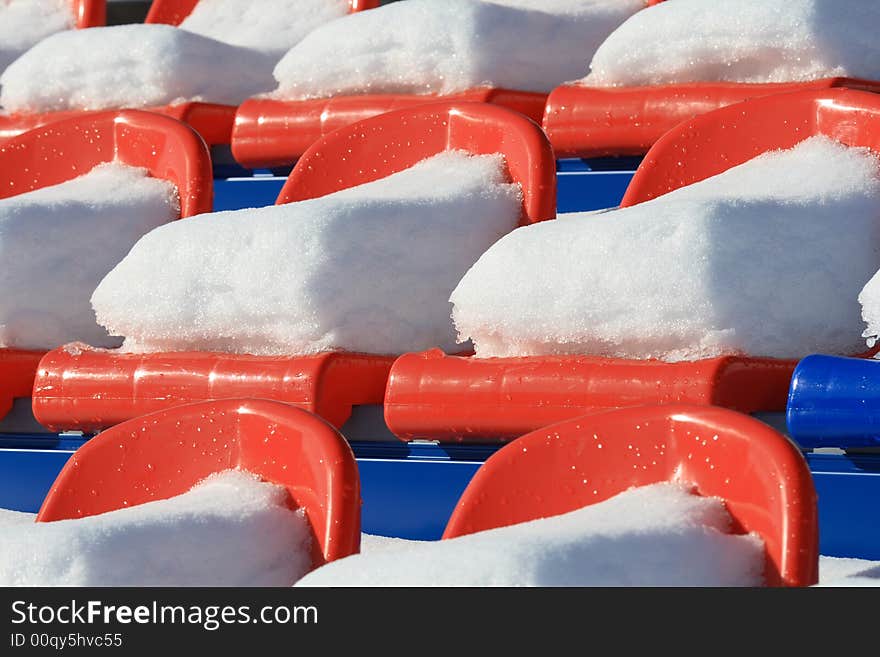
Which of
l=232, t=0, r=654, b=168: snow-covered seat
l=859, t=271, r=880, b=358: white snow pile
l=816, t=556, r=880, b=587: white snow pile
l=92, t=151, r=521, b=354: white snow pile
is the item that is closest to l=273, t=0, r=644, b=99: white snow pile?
l=232, t=0, r=654, b=168: snow-covered seat

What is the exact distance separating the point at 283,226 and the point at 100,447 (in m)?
0.32

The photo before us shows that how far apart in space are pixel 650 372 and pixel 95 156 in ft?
2.43

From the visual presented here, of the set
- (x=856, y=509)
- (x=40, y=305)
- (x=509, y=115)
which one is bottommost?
(x=40, y=305)

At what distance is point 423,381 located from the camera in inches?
43.7

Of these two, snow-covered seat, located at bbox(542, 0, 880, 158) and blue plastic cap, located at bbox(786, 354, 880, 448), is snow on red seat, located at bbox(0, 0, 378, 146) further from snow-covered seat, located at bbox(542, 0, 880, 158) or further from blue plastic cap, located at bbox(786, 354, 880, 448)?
blue plastic cap, located at bbox(786, 354, 880, 448)

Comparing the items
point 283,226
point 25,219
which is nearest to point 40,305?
point 25,219

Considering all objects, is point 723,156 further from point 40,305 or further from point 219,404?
point 40,305

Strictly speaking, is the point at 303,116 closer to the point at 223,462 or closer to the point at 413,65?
the point at 413,65

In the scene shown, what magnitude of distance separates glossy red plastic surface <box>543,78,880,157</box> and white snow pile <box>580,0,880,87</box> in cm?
2

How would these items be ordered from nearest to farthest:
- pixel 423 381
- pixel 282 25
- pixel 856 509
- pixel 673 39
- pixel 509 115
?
pixel 856 509, pixel 423 381, pixel 509 115, pixel 673 39, pixel 282 25

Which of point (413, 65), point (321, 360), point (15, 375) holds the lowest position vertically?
point (15, 375)

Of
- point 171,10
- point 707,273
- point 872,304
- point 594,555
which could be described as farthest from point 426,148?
point 171,10

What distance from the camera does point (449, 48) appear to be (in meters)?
1.57

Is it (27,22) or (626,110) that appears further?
(27,22)
